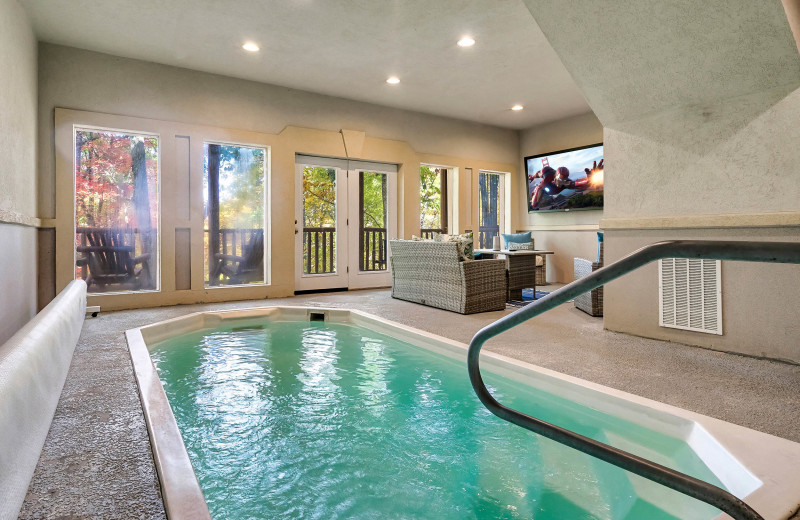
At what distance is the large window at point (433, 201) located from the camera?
7484 mm

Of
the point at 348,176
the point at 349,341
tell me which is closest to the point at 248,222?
the point at 348,176

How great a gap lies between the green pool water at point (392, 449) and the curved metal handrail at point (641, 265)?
51 centimetres

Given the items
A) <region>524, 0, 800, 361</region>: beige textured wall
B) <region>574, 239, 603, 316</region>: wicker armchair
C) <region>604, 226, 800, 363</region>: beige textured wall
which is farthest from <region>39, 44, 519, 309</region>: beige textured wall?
<region>604, 226, 800, 363</region>: beige textured wall

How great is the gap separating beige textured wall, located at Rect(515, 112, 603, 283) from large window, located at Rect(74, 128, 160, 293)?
568 centimetres

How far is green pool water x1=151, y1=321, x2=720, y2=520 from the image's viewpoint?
138cm

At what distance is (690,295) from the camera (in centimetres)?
300

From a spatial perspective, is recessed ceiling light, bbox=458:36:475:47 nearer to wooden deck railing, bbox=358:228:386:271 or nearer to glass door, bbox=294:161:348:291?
glass door, bbox=294:161:348:291

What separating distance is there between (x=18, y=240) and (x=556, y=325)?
4.41m

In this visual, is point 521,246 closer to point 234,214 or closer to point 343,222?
point 343,222

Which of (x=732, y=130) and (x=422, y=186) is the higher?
(x=422, y=186)

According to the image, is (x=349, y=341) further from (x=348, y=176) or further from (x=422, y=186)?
(x=422, y=186)

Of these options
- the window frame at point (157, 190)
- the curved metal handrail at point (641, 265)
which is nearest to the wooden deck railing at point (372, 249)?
the window frame at point (157, 190)

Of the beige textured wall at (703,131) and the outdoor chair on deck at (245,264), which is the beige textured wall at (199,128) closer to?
the outdoor chair on deck at (245,264)

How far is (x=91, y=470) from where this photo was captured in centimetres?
136
